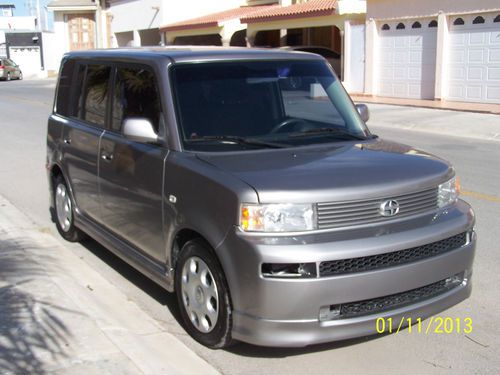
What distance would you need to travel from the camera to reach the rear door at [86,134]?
18.0 feet

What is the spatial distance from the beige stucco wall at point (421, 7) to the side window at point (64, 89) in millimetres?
15546

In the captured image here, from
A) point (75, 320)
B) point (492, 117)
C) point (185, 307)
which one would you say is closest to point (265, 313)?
point (185, 307)

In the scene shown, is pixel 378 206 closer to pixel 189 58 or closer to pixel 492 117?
pixel 189 58

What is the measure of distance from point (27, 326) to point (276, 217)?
5.95ft

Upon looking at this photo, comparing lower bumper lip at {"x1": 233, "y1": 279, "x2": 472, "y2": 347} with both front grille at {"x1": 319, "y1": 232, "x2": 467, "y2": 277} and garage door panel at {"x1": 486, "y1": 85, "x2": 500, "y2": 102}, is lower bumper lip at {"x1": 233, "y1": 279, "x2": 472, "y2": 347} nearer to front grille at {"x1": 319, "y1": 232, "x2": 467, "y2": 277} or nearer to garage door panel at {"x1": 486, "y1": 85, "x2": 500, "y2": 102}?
front grille at {"x1": 319, "y1": 232, "x2": 467, "y2": 277}

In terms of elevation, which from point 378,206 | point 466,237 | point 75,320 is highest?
point 378,206

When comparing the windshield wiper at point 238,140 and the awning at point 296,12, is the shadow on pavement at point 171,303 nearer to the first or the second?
the windshield wiper at point 238,140

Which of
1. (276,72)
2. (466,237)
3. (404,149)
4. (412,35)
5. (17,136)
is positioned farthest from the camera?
(412,35)

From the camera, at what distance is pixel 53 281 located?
504 cm

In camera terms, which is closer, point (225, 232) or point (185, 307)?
point (225, 232)

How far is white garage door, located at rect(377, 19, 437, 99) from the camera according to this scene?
69.6 ft

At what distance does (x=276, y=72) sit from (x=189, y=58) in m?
0.72

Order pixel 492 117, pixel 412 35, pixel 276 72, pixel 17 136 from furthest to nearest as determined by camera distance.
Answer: pixel 412 35
pixel 492 117
pixel 17 136
pixel 276 72

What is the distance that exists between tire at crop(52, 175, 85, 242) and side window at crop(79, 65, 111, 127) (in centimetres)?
93
